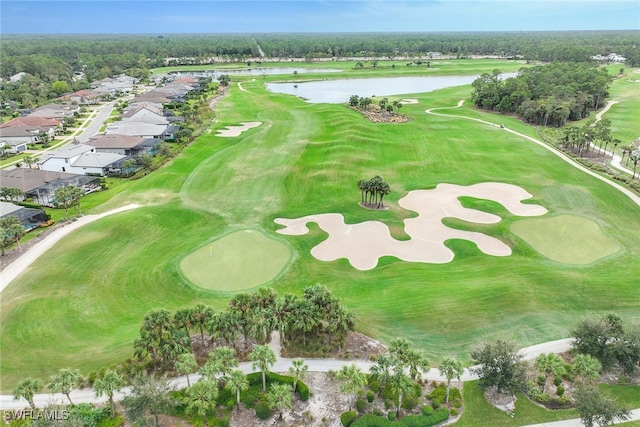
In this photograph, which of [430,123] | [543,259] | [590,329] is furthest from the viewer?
[430,123]

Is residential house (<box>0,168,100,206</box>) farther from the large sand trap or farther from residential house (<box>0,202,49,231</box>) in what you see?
the large sand trap

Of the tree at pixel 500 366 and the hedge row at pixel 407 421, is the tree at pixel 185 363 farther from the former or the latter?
the tree at pixel 500 366

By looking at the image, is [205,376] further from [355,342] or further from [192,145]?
[192,145]

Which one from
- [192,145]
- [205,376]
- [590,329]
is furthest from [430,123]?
[205,376]

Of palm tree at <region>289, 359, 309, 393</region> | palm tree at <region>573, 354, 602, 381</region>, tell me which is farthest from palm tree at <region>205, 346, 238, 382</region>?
palm tree at <region>573, 354, 602, 381</region>

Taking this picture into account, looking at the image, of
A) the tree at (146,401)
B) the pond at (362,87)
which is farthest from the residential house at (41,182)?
the pond at (362,87)

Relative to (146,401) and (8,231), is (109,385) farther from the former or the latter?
(8,231)
